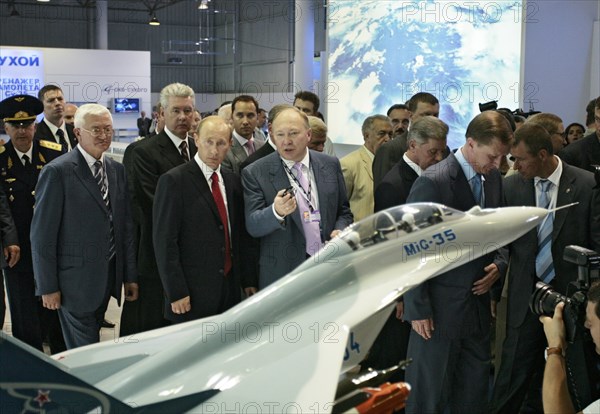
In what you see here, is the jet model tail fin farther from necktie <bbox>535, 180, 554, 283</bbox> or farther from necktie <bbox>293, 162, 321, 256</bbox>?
necktie <bbox>535, 180, 554, 283</bbox>

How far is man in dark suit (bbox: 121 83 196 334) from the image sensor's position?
458 cm

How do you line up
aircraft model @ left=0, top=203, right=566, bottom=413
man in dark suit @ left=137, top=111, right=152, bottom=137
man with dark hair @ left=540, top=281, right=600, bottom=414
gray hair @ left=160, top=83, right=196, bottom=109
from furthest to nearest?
man in dark suit @ left=137, top=111, right=152, bottom=137 → gray hair @ left=160, top=83, right=196, bottom=109 → man with dark hair @ left=540, top=281, right=600, bottom=414 → aircraft model @ left=0, top=203, right=566, bottom=413

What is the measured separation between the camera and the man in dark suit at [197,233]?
3.94 meters

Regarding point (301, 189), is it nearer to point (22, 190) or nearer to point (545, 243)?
point (545, 243)

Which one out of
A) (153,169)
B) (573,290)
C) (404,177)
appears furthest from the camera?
(153,169)

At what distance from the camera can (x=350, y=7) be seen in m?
10.1

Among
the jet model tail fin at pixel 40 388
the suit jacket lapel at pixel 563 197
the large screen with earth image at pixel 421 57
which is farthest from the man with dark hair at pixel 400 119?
the jet model tail fin at pixel 40 388

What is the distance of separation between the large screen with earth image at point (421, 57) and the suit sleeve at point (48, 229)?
5.23 metres

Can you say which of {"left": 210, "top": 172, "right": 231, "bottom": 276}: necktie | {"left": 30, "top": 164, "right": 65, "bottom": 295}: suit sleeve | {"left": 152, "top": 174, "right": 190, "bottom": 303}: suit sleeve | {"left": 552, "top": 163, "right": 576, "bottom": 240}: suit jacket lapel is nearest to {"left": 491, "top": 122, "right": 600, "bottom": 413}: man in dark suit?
{"left": 552, "top": 163, "right": 576, "bottom": 240}: suit jacket lapel

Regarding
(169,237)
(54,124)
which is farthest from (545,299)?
(54,124)

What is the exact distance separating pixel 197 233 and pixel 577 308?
1947 millimetres

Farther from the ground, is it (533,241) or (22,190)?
(22,190)

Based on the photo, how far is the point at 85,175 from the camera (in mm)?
4125

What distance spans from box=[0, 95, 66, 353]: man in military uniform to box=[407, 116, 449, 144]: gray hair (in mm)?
2692
